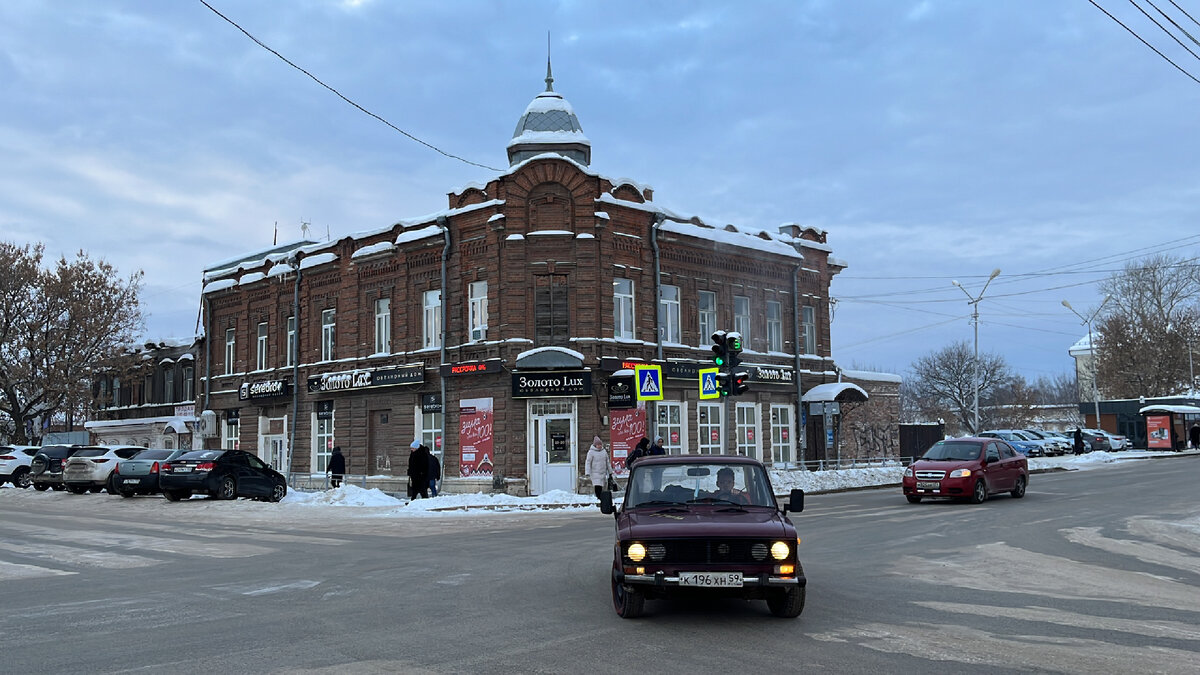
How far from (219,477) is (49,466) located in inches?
414

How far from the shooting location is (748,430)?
33875 millimetres

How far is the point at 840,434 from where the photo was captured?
123ft

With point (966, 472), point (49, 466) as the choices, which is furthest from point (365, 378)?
point (966, 472)

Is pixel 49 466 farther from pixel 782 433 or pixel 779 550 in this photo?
pixel 779 550

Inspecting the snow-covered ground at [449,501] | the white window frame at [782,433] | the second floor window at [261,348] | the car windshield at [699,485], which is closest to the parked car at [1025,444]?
the white window frame at [782,433]

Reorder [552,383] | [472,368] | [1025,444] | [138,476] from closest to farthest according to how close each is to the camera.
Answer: [552,383] < [138,476] < [472,368] < [1025,444]

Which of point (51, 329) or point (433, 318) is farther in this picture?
point (51, 329)

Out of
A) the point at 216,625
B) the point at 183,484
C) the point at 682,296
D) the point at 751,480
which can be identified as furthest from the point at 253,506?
the point at 751,480

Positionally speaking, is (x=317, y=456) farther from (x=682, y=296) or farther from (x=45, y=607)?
(x=45, y=607)

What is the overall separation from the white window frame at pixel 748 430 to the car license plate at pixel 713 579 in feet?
83.8

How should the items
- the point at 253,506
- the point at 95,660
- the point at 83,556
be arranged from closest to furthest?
the point at 95,660, the point at 83,556, the point at 253,506

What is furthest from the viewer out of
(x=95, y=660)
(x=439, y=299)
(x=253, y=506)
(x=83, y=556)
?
(x=439, y=299)

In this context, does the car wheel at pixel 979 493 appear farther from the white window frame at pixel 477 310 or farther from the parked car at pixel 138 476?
the parked car at pixel 138 476

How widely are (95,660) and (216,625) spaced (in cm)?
144
